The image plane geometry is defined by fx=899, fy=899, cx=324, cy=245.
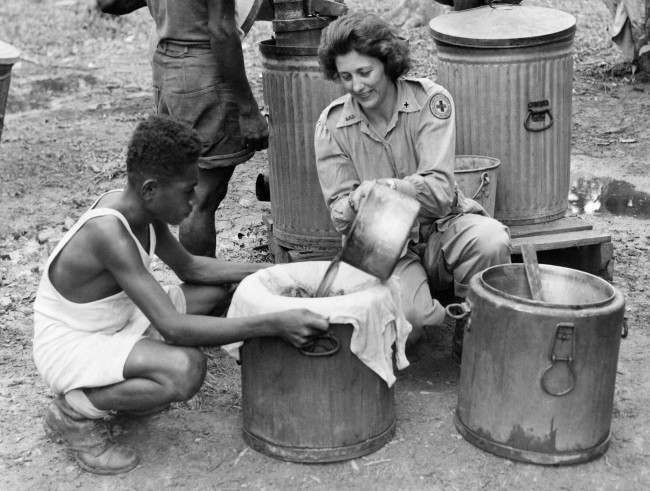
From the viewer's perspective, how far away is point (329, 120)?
12.2 ft

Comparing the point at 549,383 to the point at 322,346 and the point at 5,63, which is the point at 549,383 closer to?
the point at 322,346

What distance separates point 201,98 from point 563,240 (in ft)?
6.23

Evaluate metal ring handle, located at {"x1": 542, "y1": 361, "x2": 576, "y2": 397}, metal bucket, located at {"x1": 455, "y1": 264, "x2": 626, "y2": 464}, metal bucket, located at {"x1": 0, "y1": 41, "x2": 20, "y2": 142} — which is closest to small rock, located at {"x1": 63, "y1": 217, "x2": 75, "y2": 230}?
metal bucket, located at {"x1": 0, "y1": 41, "x2": 20, "y2": 142}

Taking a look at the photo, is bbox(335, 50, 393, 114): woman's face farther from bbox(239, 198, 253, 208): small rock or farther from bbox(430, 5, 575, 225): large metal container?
bbox(239, 198, 253, 208): small rock

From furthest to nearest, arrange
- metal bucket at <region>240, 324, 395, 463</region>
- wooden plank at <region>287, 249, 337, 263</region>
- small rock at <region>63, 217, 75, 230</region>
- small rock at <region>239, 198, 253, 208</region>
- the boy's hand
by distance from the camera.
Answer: small rock at <region>239, 198, 253, 208</region>
small rock at <region>63, 217, 75, 230</region>
wooden plank at <region>287, 249, 337, 263</region>
metal bucket at <region>240, 324, 395, 463</region>
the boy's hand

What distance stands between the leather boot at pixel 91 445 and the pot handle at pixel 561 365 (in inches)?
58.8

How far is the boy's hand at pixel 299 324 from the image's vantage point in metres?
2.94

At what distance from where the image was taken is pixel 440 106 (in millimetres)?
3641

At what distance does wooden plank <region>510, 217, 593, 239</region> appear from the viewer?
4551mm

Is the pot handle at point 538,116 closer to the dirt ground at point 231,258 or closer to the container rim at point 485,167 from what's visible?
the container rim at point 485,167

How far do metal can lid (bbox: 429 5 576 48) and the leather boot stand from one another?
2.48 m

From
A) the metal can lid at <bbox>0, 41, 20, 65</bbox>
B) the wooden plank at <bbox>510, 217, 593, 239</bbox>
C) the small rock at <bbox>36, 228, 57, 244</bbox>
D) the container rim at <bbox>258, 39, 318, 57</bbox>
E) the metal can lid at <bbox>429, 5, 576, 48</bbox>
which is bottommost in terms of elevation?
the small rock at <bbox>36, 228, 57, 244</bbox>

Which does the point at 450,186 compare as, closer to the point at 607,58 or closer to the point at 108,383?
the point at 108,383

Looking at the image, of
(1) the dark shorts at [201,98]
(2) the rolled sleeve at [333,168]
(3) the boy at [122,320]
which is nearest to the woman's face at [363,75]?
(2) the rolled sleeve at [333,168]
